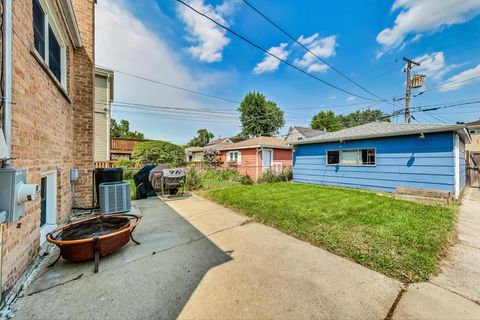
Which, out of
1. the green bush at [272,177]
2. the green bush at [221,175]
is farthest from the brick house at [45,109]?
the green bush at [272,177]

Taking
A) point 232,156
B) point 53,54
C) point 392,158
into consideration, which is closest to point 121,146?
point 232,156

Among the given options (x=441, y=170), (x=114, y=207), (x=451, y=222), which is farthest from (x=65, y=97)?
(x=441, y=170)

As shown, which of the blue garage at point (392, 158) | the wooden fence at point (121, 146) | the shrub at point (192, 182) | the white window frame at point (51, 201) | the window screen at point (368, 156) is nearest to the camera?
the white window frame at point (51, 201)

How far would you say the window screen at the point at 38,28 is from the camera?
288cm

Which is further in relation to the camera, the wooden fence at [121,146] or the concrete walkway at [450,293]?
the wooden fence at [121,146]

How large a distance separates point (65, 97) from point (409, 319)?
6.28m

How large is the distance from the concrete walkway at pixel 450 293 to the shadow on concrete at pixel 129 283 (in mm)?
2059

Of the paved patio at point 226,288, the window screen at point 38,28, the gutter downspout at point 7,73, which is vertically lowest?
the paved patio at point 226,288

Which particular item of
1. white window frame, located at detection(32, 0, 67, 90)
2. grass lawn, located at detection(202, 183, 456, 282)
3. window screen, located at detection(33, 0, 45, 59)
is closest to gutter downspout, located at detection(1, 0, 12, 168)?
white window frame, located at detection(32, 0, 67, 90)

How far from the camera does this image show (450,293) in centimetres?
212

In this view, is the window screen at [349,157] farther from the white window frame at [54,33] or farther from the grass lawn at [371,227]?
the white window frame at [54,33]

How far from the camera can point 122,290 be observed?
6.89 feet

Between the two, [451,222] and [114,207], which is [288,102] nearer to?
[451,222]

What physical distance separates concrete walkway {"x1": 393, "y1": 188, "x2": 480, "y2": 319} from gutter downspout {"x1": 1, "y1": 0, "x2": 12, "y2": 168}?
393cm
